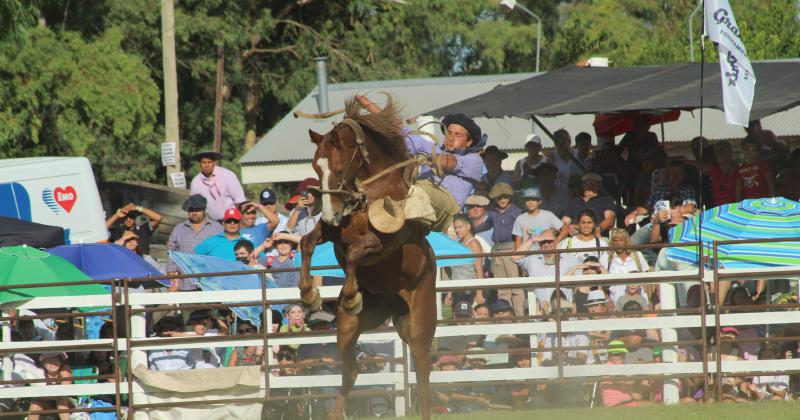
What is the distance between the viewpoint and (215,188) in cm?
1497

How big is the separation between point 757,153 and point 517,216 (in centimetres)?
273

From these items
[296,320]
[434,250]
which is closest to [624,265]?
[434,250]

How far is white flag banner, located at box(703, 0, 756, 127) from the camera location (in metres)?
10.5

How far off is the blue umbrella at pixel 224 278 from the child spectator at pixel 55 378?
1485 millimetres

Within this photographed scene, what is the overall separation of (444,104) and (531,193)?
1445 centimetres

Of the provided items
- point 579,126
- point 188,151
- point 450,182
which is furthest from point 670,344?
point 188,151

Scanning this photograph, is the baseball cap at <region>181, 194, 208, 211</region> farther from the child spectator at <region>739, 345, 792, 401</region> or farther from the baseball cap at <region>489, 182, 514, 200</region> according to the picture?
the child spectator at <region>739, 345, 792, 401</region>

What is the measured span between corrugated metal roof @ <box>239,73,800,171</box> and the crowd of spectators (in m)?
10.7

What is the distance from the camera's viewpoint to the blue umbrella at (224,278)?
38.8 ft

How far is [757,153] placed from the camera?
43.2 feet

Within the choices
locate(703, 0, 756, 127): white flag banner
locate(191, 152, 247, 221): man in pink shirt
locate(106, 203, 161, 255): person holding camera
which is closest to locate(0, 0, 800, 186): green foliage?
locate(106, 203, 161, 255): person holding camera

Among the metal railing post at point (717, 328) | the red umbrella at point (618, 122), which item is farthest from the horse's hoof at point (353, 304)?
the red umbrella at point (618, 122)

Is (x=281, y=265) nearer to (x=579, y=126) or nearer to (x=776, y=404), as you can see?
(x=776, y=404)

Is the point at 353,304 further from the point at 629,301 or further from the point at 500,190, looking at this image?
the point at 500,190
